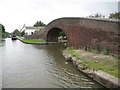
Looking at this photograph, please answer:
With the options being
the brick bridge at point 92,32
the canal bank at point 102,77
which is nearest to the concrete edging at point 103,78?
the canal bank at point 102,77

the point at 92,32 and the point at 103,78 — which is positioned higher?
the point at 92,32

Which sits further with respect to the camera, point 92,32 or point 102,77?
point 92,32

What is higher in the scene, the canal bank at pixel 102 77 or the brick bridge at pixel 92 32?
the brick bridge at pixel 92 32

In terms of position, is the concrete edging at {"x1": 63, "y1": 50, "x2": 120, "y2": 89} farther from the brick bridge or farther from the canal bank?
the brick bridge

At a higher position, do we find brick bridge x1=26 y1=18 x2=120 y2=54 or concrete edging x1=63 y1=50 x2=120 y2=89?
brick bridge x1=26 y1=18 x2=120 y2=54

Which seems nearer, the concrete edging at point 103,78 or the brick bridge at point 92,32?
the concrete edging at point 103,78

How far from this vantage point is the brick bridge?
9.03 meters

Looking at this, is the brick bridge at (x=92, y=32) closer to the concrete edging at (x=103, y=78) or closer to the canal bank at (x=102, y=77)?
the canal bank at (x=102, y=77)

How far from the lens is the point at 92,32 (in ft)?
37.7

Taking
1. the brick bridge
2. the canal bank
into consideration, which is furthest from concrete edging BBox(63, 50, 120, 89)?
the brick bridge

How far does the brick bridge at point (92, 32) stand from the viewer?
9031mm

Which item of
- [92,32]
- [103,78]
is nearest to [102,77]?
[103,78]

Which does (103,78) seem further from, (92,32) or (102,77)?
(92,32)

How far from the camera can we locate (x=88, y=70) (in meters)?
6.32
